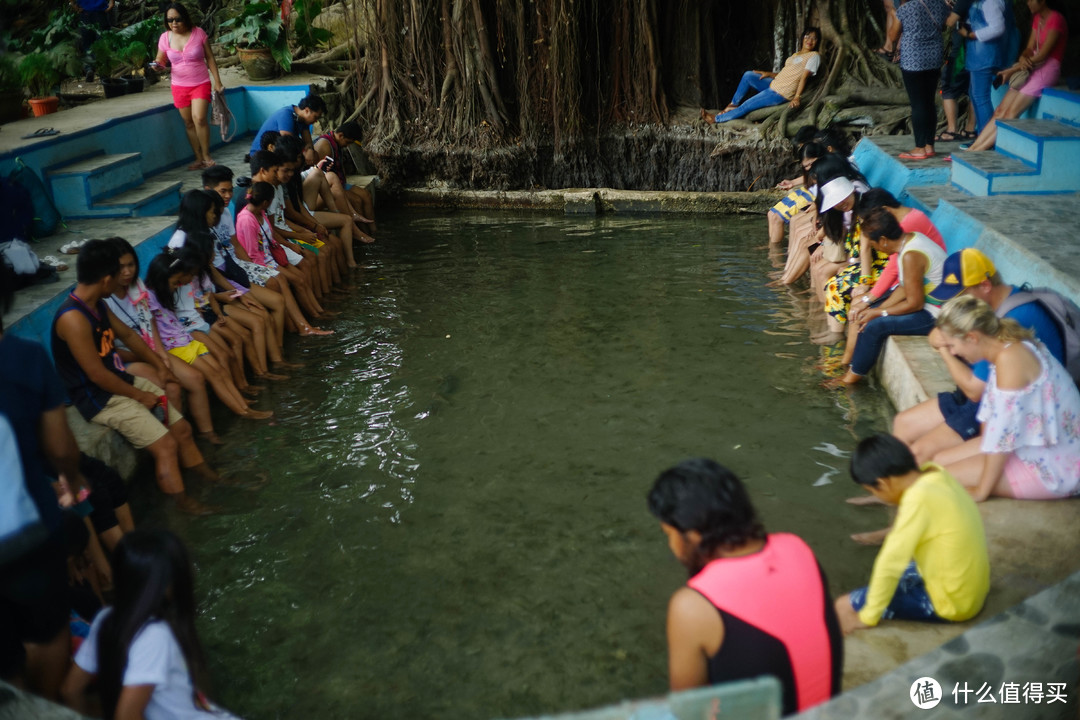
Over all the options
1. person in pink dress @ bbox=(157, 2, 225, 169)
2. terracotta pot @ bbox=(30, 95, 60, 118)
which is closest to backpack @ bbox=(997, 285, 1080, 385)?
person in pink dress @ bbox=(157, 2, 225, 169)

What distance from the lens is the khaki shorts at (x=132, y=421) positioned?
4.27m

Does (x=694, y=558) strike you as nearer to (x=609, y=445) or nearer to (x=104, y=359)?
(x=609, y=445)

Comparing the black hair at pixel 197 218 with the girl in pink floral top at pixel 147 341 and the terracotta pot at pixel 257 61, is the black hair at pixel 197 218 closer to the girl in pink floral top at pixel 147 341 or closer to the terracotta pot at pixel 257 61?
the girl in pink floral top at pixel 147 341

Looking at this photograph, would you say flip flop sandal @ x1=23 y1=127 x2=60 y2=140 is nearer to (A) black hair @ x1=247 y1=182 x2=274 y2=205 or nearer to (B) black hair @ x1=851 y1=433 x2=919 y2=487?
(A) black hair @ x1=247 y1=182 x2=274 y2=205

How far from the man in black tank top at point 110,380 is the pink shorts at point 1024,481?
346 cm

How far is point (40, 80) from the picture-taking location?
9758mm

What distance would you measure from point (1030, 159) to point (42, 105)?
8847mm

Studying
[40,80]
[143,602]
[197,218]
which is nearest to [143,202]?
[197,218]

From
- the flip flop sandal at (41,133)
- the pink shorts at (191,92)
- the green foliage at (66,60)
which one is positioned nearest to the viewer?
the flip flop sandal at (41,133)

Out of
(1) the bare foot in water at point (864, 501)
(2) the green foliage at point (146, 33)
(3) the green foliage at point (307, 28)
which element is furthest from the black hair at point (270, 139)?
(2) the green foliage at point (146, 33)

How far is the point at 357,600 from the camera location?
3.61 m

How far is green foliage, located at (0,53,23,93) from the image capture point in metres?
8.45

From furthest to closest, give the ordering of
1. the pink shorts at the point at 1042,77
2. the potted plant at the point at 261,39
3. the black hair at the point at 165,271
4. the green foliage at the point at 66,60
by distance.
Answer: the potted plant at the point at 261,39
the green foliage at the point at 66,60
the pink shorts at the point at 1042,77
the black hair at the point at 165,271

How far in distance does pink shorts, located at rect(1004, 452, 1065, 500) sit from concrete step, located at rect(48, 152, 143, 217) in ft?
21.3
